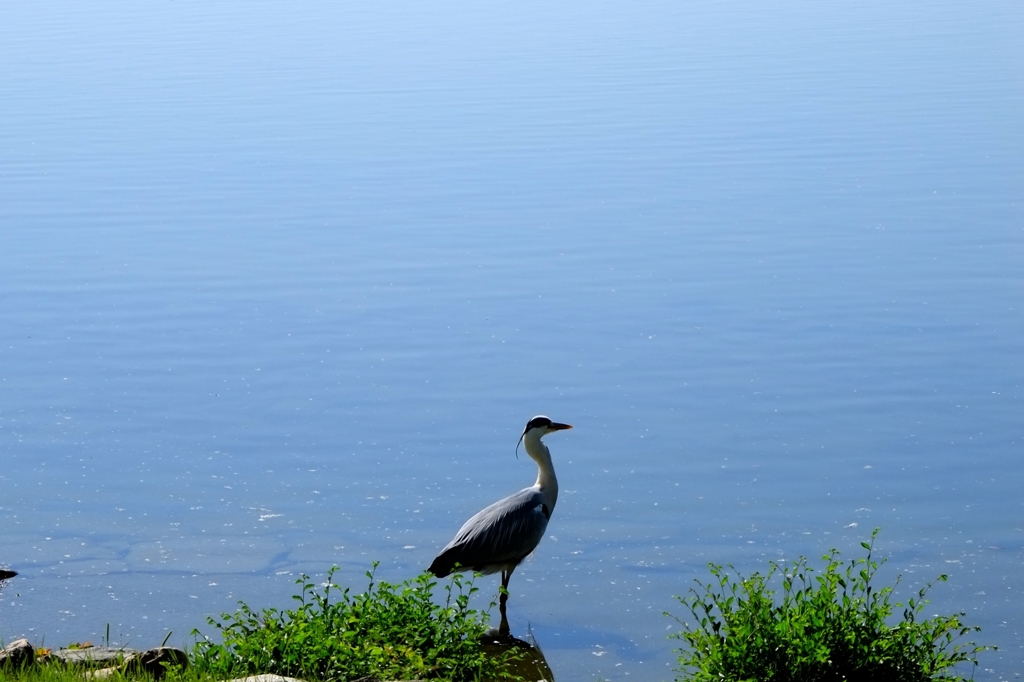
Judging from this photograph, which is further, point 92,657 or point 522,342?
point 522,342

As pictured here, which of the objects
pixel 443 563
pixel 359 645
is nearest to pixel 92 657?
pixel 359 645

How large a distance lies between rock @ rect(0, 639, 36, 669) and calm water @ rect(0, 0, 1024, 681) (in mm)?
1828

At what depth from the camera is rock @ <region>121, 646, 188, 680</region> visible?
6336 mm

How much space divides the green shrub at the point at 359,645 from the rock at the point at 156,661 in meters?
0.12

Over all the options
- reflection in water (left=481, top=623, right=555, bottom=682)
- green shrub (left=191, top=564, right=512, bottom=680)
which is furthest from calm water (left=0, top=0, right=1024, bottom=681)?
green shrub (left=191, top=564, right=512, bottom=680)

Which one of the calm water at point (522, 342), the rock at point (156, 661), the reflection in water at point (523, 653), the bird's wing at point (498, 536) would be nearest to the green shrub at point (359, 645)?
the rock at point (156, 661)

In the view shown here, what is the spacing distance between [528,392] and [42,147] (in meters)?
14.3

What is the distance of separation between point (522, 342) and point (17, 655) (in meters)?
7.84

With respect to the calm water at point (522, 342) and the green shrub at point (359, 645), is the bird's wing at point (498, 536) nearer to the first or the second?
the calm water at point (522, 342)

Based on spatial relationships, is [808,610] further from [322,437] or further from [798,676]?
[322,437]

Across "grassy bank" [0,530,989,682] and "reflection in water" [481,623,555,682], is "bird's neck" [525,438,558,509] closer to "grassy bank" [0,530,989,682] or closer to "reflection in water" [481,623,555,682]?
"reflection in water" [481,623,555,682]

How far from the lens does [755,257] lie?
16.1 meters

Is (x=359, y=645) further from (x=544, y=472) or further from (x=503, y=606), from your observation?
(x=544, y=472)

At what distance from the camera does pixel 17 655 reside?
20.7 feet
